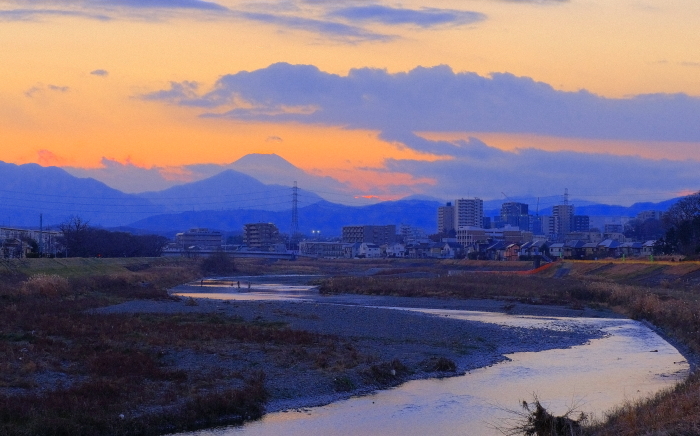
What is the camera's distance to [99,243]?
82.1m

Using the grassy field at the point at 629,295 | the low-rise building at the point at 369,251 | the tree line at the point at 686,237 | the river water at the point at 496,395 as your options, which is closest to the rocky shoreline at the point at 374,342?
the river water at the point at 496,395

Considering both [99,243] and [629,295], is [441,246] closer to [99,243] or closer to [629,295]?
[99,243]

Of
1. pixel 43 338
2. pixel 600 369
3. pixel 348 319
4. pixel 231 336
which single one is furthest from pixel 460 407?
pixel 348 319

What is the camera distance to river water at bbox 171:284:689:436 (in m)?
14.3

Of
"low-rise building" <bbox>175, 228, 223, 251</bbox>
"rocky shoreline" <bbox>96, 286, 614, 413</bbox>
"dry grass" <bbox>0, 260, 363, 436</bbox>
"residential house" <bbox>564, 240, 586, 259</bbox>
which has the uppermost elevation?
"low-rise building" <bbox>175, 228, 223, 251</bbox>

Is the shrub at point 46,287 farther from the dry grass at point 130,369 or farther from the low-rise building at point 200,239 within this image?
the low-rise building at point 200,239

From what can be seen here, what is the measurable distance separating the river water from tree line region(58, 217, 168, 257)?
59131mm

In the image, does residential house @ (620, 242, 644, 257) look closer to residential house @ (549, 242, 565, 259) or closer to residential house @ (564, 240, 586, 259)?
residential house @ (564, 240, 586, 259)

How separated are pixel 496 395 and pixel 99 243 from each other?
72081 millimetres

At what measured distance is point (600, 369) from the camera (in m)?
20.5

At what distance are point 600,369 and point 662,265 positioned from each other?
40.9 m

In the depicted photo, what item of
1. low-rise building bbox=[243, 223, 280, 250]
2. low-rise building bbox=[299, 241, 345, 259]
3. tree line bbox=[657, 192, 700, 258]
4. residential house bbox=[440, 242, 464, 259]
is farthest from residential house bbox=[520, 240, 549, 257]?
low-rise building bbox=[243, 223, 280, 250]

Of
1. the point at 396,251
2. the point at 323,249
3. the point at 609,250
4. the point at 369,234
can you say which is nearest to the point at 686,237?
the point at 609,250

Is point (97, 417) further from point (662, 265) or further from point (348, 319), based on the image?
point (662, 265)
